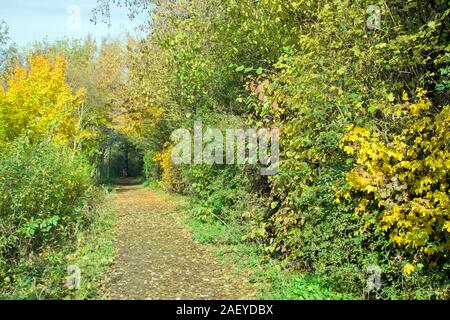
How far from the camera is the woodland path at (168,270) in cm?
655

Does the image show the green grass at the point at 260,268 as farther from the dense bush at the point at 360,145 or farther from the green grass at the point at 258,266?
the dense bush at the point at 360,145

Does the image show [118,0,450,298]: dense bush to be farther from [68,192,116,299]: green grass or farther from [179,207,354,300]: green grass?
[68,192,116,299]: green grass

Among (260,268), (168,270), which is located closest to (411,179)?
(260,268)

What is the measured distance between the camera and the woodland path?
21.5 ft

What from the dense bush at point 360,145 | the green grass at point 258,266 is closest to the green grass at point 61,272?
the green grass at point 258,266

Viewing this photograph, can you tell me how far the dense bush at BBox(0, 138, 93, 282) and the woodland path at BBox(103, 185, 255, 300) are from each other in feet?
4.61

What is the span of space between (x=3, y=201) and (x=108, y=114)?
23.0m

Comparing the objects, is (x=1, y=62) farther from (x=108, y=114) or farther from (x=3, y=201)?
(x=3, y=201)

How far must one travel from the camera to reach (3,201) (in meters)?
6.89

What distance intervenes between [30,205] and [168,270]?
8.94 feet

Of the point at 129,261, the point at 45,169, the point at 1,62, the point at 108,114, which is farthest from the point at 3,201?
the point at 1,62

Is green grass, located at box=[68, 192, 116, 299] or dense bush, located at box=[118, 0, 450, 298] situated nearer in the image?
dense bush, located at box=[118, 0, 450, 298]

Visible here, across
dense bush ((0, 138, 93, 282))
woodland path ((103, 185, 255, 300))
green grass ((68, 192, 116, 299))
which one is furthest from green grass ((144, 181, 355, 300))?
dense bush ((0, 138, 93, 282))

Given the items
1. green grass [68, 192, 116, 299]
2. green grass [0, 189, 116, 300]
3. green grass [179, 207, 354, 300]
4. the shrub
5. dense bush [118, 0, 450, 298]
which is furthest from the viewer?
green grass [68, 192, 116, 299]
